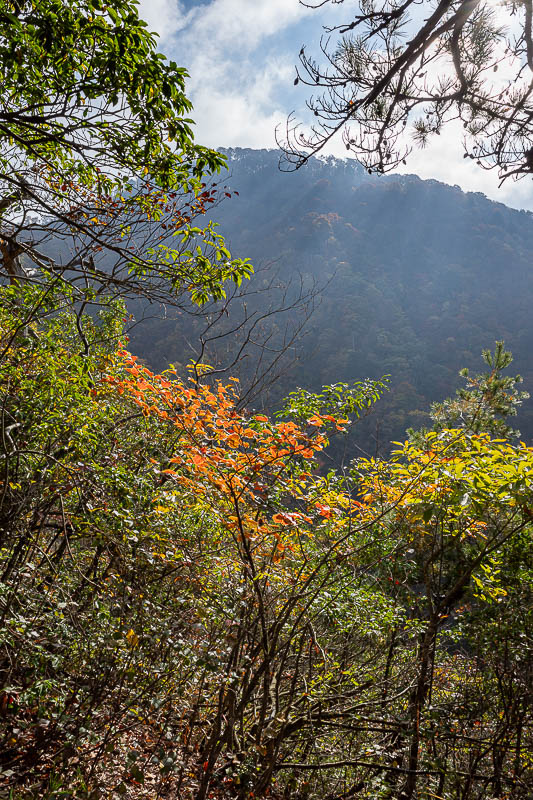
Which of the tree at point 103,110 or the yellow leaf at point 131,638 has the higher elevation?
the tree at point 103,110

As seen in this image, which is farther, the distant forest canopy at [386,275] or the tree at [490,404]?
the distant forest canopy at [386,275]

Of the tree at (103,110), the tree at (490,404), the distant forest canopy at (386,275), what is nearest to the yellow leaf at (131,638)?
the tree at (103,110)

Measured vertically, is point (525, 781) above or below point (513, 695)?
below

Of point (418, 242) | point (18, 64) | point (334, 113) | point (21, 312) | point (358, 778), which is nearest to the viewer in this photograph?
point (18, 64)

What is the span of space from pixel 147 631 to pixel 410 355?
175 ft

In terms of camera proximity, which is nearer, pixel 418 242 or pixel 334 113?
pixel 334 113

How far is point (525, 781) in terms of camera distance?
295 centimetres

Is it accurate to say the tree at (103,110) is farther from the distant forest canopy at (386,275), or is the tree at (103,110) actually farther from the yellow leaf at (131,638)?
the distant forest canopy at (386,275)

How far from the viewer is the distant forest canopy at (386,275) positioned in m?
45.0

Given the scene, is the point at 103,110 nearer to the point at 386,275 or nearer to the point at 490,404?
the point at 490,404

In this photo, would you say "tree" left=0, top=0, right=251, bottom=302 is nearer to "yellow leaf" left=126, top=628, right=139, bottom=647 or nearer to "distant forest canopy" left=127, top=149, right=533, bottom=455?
"yellow leaf" left=126, top=628, right=139, bottom=647

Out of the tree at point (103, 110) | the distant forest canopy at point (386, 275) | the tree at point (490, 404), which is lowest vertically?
the tree at point (103, 110)

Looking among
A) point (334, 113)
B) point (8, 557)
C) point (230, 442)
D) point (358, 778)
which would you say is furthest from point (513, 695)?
point (334, 113)

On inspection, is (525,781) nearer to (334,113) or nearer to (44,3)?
(334,113)
